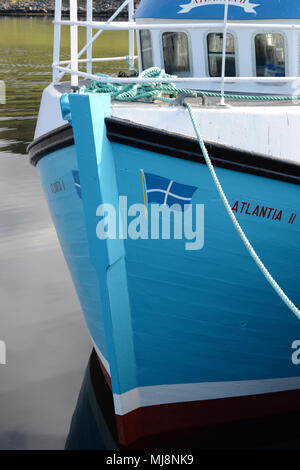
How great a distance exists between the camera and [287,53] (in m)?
6.68

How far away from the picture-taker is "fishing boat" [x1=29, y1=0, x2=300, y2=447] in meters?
5.15

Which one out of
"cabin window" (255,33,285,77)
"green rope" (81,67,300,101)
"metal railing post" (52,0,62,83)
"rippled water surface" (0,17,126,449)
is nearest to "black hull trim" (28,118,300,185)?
"green rope" (81,67,300,101)

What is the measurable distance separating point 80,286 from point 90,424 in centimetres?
139

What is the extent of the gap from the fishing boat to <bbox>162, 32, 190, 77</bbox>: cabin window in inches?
26.3

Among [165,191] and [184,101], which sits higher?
[184,101]

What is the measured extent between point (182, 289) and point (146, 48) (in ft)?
10.7

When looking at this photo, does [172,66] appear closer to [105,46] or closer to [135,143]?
[135,143]

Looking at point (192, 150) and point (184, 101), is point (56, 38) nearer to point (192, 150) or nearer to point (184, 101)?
point (184, 101)

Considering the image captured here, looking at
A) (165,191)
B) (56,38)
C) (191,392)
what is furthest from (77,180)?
(191,392)

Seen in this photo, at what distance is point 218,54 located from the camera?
6914 millimetres

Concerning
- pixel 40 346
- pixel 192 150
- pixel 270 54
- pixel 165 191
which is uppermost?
pixel 270 54

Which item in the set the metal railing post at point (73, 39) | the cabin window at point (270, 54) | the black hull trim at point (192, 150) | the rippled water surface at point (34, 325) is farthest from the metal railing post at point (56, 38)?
the rippled water surface at point (34, 325)

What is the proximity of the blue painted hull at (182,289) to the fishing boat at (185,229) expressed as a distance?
1 centimetres

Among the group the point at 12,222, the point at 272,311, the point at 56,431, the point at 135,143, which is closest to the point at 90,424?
the point at 56,431
